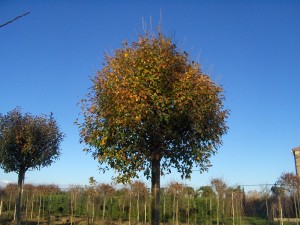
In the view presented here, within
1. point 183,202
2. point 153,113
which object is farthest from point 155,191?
point 183,202

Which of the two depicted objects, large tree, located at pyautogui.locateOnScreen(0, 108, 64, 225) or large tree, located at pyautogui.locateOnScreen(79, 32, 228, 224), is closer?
large tree, located at pyautogui.locateOnScreen(79, 32, 228, 224)

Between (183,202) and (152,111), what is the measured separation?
18.9m

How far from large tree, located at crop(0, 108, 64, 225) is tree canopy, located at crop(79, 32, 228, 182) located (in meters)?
8.19

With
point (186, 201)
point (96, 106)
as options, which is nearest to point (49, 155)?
point (96, 106)

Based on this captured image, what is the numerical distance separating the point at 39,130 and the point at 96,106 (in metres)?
8.97

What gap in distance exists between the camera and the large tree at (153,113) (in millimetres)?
9234

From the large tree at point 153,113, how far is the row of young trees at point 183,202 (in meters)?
12.8

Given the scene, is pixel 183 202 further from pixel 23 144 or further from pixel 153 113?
pixel 153 113

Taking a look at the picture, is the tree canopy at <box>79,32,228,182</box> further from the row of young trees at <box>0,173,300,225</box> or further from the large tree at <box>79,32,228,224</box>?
the row of young trees at <box>0,173,300,225</box>

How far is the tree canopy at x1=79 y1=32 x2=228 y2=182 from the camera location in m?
9.22

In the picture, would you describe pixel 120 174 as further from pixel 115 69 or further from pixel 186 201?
pixel 186 201

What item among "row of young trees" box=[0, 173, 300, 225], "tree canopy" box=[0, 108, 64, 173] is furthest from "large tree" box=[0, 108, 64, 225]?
"row of young trees" box=[0, 173, 300, 225]

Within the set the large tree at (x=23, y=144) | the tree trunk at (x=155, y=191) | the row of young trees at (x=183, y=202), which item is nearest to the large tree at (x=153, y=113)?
the tree trunk at (x=155, y=191)

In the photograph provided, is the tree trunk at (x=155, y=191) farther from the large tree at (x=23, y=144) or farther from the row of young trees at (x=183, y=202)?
the row of young trees at (x=183, y=202)
